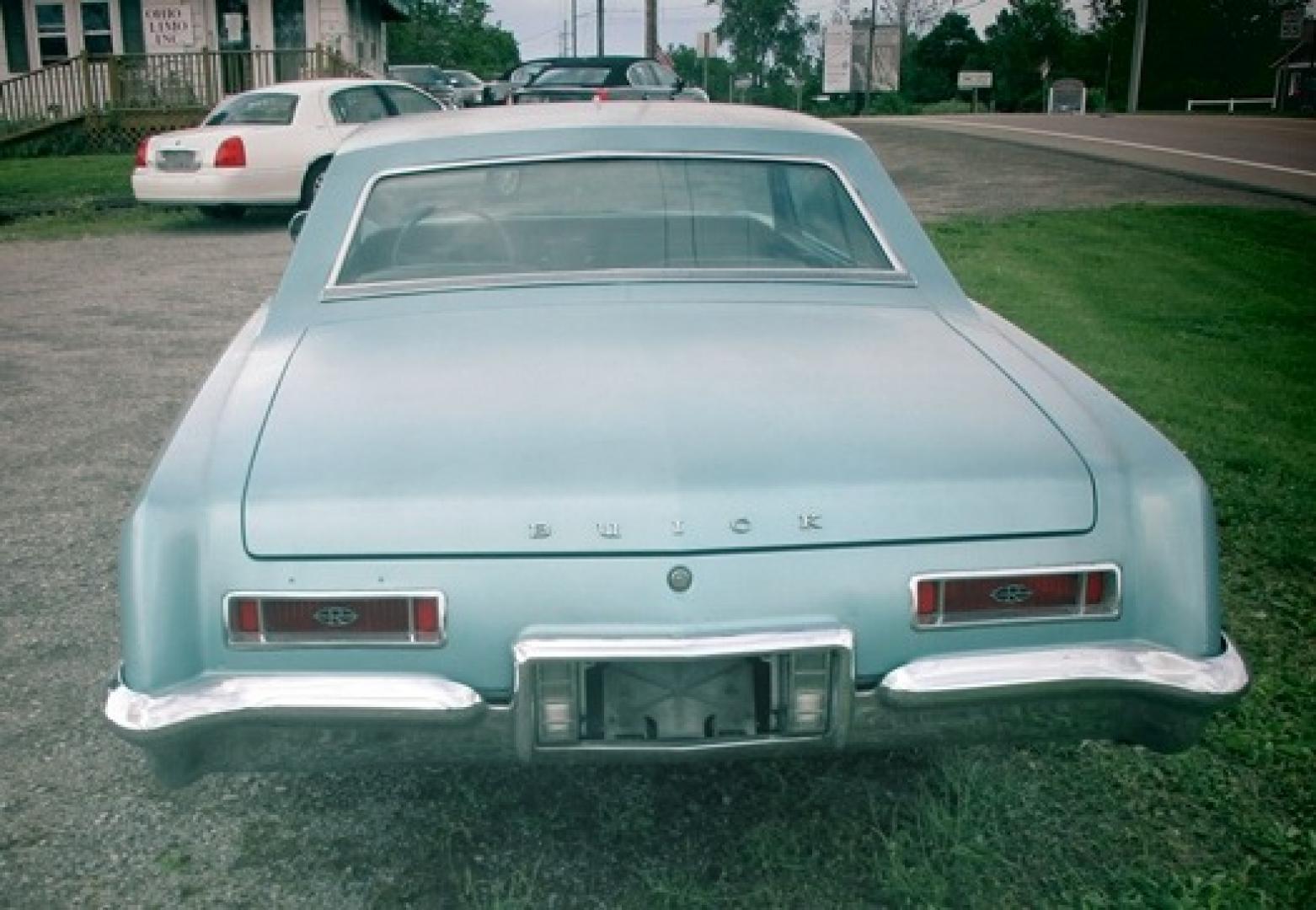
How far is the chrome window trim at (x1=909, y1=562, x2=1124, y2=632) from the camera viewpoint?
2088 millimetres

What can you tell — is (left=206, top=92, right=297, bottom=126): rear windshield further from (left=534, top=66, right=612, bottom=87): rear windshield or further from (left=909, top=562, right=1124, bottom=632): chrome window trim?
(left=909, top=562, right=1124, bottom=632): chrome window trim

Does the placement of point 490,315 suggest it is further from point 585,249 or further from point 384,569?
point 384,569

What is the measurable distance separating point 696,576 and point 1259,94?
83.3 meters

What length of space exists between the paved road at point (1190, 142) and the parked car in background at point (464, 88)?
348 inches

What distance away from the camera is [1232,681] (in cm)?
221

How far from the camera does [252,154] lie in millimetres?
12266

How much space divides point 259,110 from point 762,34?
302 ft

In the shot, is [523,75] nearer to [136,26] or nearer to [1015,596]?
[136,26]

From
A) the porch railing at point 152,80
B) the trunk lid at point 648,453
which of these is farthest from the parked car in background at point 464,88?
the trunk lid at point 648,453

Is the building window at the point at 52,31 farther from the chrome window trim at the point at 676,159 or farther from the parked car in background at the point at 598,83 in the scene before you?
the chrome window trim at the point at 676,159

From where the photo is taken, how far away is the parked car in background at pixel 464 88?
26562mm

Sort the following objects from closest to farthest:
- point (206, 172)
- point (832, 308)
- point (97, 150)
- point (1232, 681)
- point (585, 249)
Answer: point (1232, 681), point (832, 308), point (585, 249), point (206, 172), point (97, 150)

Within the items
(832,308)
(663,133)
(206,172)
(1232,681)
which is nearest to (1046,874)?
(1232,681)

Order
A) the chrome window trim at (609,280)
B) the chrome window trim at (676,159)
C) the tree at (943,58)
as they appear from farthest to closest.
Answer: the tree at (943,58), the chrome window trim at (676,159), the chrome window trim at (609,280)
